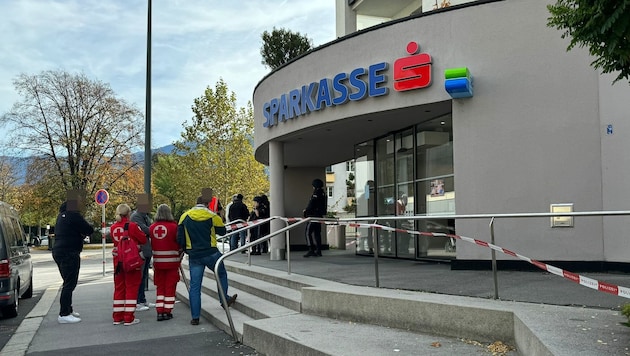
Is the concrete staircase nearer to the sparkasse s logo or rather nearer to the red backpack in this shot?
the red backpack

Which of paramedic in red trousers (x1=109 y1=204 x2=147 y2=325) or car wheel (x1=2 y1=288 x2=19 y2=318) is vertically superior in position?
paramedic in red trousers (x1=109 y1=204 x2=147 y2=325)

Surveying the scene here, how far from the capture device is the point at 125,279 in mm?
7801

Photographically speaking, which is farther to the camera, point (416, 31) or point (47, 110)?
point (47, 110)

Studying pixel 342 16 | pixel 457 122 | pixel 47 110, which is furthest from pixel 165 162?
pixel 457 122

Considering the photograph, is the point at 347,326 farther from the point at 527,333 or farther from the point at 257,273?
the point at 257,273

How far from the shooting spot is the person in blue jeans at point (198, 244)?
750 centimetres

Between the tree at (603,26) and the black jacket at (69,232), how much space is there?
6964 mm

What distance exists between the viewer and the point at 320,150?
15.3 m

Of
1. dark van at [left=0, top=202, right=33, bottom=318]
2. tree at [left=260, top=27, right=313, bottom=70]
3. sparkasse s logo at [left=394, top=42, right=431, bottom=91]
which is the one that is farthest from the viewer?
tree at [left=260, top=27, right=313, bottom=70]

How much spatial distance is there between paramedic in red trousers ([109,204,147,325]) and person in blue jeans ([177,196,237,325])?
667mm

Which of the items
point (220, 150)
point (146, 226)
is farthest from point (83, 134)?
point (146, 226)

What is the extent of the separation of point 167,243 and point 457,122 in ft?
16.8

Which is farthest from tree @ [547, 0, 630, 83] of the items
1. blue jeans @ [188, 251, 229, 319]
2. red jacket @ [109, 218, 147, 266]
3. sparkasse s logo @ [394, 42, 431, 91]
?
red jacket @ [109, 218, 147, 266]

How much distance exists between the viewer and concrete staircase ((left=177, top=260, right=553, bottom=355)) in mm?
4914
